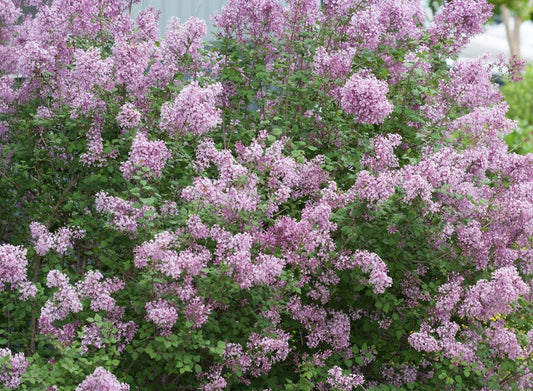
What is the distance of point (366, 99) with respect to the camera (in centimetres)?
392

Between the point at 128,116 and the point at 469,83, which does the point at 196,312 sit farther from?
the point at 469,83

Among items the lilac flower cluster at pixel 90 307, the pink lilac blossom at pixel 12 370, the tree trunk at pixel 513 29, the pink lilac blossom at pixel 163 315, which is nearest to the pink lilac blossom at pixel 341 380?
the pink lilac blossom at pixel 163 315

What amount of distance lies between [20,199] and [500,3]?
22.4 metres

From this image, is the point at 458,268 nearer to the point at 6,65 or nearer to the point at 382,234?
the point at 382,234

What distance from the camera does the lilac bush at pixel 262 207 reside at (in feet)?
11.9

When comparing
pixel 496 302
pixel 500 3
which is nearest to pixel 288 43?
pixel 496 302

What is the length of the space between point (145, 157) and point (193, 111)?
1.10 feet

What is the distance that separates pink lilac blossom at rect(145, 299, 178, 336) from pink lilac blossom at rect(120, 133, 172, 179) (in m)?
0.65

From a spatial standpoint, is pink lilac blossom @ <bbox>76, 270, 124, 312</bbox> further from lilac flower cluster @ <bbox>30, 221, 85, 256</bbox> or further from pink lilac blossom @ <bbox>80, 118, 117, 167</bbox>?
pink lilac blossom @ <bbox>80, 118, 117, 167</bbox>

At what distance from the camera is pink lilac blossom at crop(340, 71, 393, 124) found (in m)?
3.90

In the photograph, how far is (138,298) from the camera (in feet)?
12.3

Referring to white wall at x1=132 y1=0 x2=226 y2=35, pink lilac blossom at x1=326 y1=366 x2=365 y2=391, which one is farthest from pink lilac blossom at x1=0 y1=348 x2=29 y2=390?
white wall at x1=132 y1=0 x2=226 y2=35

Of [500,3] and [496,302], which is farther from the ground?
[500,3]

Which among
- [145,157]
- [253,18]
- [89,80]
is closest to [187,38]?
[253,18]
